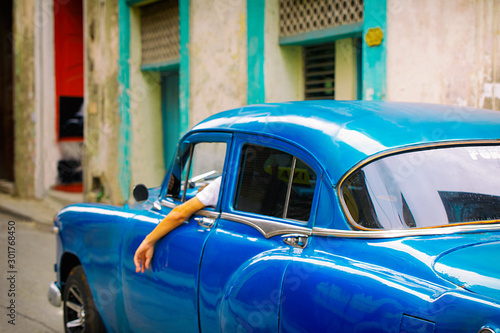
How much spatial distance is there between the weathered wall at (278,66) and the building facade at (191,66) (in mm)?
15

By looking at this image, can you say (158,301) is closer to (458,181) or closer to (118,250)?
(118,250)

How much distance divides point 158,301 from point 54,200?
32.5 feet

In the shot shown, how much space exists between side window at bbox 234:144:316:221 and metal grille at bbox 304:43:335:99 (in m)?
4.58

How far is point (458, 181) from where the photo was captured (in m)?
2.29

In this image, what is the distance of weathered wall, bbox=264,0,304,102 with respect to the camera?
7.55 meters

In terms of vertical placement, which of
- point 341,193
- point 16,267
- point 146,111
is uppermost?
point 146,111

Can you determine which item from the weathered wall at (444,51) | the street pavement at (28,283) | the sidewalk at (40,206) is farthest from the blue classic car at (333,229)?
the sidewalk at (40,206)

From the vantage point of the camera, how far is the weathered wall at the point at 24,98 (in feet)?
42.4

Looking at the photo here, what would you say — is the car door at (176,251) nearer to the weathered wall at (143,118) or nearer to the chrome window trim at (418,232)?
the chrome window trim at (418,232)

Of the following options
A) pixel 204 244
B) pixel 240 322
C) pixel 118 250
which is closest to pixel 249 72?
pixel 118 250

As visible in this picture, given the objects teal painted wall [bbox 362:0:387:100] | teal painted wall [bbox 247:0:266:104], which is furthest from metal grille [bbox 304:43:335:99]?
teal painted wall [bbox 362:0:387:100]

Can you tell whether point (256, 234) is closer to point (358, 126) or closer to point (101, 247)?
point (358, 126)

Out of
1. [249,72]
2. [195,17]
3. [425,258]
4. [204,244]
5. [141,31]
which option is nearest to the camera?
[425,258]

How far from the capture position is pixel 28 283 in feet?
20.0
